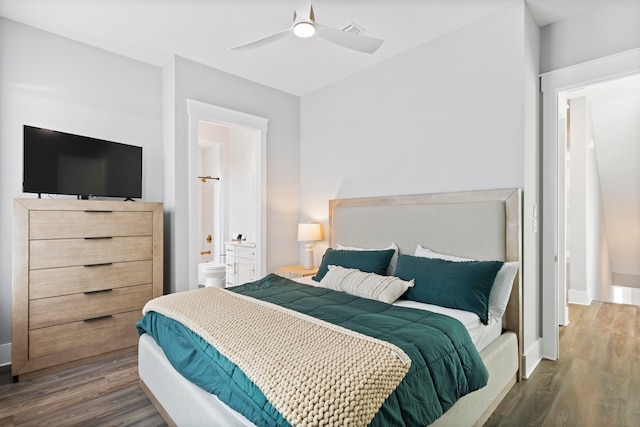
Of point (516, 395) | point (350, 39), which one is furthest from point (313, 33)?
point (516, 395)

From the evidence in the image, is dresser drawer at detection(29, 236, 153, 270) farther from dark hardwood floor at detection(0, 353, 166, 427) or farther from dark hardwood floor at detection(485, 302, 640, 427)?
dark hardwood floor at detection(485, 302, 640, 427)

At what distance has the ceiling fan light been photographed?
79.0 inches

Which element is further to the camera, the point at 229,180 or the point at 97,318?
the point at 229,180

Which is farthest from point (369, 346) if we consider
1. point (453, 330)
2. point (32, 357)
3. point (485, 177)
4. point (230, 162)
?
point (230, 162)

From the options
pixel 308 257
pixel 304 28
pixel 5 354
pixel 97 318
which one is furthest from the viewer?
pixel 308 257

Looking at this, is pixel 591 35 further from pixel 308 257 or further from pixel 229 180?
pixel 229 180

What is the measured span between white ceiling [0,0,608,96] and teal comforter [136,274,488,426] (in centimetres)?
223

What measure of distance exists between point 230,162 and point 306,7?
12.7ft

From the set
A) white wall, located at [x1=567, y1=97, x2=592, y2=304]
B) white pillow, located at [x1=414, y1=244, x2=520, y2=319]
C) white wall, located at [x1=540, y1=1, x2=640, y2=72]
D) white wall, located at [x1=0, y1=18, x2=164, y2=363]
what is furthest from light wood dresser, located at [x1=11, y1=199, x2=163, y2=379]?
white wall, located at [x1=567, y1=97, x2=592, y2=304]

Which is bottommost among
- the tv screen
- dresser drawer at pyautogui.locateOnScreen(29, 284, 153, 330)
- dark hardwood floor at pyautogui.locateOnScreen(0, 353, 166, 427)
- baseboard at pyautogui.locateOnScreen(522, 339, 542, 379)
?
dark hardwood floor at pyautogui.locateOnScreen(0, 353, 166, 427)

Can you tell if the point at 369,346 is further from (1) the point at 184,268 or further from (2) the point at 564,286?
(2) the point at 564,286

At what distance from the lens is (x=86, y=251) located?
2.73 metres

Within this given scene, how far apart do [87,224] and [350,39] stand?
256 centimetres

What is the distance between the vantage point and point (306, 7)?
1939 millimetres
